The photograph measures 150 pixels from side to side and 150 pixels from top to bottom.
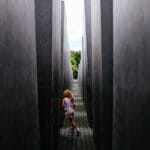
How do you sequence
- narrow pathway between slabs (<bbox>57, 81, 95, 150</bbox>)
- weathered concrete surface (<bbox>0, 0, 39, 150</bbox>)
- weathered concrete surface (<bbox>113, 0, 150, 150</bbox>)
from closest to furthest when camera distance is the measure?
weathered concrete surface (<bbox>113, 0, 150, 150</bbox>), weathered concrete surface (<bbox>0, 0, 39, 150</bbox>), narrow pathway between slabs (<bbox>57, 81, 95, 150</bbox>)

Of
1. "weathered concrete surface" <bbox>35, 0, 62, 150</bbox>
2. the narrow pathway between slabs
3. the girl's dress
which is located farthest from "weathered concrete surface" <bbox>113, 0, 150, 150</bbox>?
the girl's dress

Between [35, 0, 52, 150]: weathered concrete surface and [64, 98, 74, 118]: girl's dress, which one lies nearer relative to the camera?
[35, 0, 52, 150]: weathered concrete surface

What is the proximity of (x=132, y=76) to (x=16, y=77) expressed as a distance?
1.17 metres

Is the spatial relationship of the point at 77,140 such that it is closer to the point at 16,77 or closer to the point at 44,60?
the point at 44,60

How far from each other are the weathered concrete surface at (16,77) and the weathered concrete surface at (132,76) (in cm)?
114

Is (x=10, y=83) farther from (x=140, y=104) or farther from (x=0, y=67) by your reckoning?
(x=140, y=104)

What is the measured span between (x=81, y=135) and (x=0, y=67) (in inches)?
396

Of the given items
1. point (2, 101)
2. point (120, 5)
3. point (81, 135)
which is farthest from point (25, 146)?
point (81, 135)

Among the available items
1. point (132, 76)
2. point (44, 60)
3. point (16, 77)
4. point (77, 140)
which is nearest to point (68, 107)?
point (77, 140)

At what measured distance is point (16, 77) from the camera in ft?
13.8

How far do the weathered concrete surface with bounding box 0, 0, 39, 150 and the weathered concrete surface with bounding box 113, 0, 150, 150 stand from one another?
1139 mm

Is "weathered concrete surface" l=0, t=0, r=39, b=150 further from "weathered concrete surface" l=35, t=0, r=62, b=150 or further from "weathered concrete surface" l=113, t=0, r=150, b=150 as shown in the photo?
"weathered concrete surface" l=35, t=0, r=62, b=150

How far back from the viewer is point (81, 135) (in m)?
13.2

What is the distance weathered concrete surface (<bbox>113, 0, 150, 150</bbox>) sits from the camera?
3.42 metres
